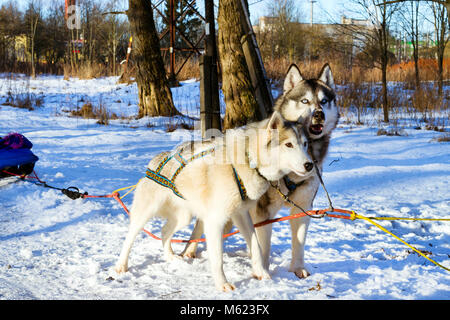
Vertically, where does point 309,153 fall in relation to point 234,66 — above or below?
below

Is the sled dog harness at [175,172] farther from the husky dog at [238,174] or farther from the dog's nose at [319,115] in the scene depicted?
the dog's nose at [319,115]

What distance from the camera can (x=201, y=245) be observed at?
352 cm

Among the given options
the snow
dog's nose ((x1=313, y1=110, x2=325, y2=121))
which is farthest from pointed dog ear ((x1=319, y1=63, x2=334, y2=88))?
the snow

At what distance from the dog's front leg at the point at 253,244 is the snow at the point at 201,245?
9 cm

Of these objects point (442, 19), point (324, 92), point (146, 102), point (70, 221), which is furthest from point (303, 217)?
point (442, 19)

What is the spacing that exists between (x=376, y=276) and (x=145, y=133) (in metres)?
6.74

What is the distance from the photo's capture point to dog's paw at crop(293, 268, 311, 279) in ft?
9.02

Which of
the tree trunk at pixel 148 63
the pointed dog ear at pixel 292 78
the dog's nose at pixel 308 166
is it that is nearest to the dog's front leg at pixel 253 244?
the dog's nose at pixel 308 166

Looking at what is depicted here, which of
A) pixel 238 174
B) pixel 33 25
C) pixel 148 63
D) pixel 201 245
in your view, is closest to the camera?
pixel 238 174

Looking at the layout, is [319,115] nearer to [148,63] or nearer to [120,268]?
[120,268]

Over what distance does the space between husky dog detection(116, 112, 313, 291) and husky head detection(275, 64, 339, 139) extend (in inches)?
12.5

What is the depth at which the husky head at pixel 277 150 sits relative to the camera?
2412 mm

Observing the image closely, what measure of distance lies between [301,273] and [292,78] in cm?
145

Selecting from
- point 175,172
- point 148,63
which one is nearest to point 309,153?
point 175,172
